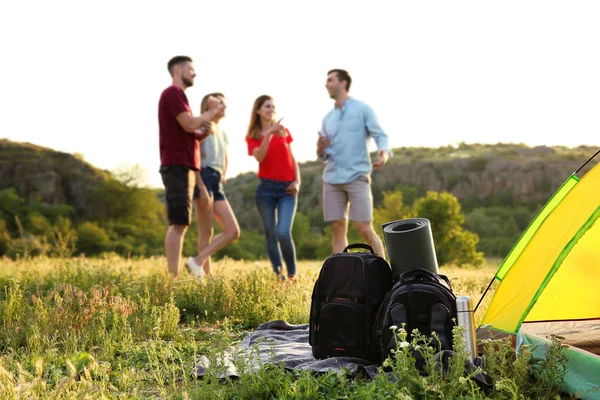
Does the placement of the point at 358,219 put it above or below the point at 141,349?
above

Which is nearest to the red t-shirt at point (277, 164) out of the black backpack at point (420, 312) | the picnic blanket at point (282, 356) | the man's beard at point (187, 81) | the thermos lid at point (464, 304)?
the man's beard at point (187, 81)

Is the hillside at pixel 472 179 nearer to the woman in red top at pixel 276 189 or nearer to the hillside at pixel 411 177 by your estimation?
the hillside at pixel 411 177

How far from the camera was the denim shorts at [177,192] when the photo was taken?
7352 mm

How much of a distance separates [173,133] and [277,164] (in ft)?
4.82

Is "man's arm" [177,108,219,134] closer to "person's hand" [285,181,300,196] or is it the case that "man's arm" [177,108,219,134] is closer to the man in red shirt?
the man in red shirt

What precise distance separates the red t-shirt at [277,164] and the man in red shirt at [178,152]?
1026 mm

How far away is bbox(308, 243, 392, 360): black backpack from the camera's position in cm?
429

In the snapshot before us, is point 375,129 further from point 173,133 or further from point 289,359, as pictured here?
point 289,359

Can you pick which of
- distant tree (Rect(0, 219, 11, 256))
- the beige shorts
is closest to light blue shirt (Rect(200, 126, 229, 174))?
the beige shorts

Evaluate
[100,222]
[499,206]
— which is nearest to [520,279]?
[100,222]

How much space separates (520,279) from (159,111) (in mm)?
4559

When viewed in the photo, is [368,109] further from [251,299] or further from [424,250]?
[424,250]

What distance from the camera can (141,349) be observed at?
193 inches

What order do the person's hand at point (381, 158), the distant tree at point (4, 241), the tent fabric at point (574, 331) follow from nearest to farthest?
the tent fabric at point (574, 331), the person's hand at point (381, 158), the distant tree at point (4, 241)
